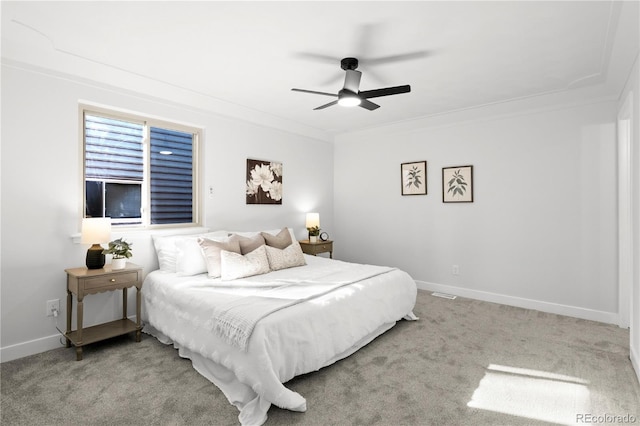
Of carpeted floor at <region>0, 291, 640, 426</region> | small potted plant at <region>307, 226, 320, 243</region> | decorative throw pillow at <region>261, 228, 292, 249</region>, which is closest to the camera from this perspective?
carpeted floor at <region>0, 291, 640, 426</region>

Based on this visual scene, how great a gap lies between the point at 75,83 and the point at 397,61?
2.96m

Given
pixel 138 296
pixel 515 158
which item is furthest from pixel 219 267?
pixel 515 158

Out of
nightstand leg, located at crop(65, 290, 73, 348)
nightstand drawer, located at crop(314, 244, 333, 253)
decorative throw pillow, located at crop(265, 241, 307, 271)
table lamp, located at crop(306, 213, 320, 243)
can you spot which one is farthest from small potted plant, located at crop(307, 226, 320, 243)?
nightstand leg, located at crop(65, 290, 73, 348)

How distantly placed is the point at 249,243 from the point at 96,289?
1.41 m

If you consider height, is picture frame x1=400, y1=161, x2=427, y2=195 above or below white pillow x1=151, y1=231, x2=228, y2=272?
above

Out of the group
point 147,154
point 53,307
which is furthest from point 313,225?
point 53,307

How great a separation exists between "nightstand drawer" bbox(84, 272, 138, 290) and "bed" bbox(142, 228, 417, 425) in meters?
0.23

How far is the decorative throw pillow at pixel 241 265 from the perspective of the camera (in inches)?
124

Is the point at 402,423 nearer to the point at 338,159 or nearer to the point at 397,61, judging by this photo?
the point at 397,61

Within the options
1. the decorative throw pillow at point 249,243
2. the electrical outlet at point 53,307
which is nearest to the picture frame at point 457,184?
the decorative throw pillow at point 249,243

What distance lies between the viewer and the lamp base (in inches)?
117

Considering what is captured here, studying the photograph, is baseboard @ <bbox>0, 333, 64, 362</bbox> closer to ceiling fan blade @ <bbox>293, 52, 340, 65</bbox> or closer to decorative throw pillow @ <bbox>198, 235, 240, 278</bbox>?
decorative throw pillow @ <bbox>198, 235, 240, 278</bbox>

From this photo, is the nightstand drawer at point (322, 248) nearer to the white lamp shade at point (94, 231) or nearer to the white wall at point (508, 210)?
the white wall at point (508, 210)

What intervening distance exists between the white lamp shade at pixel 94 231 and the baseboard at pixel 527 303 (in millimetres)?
4054
